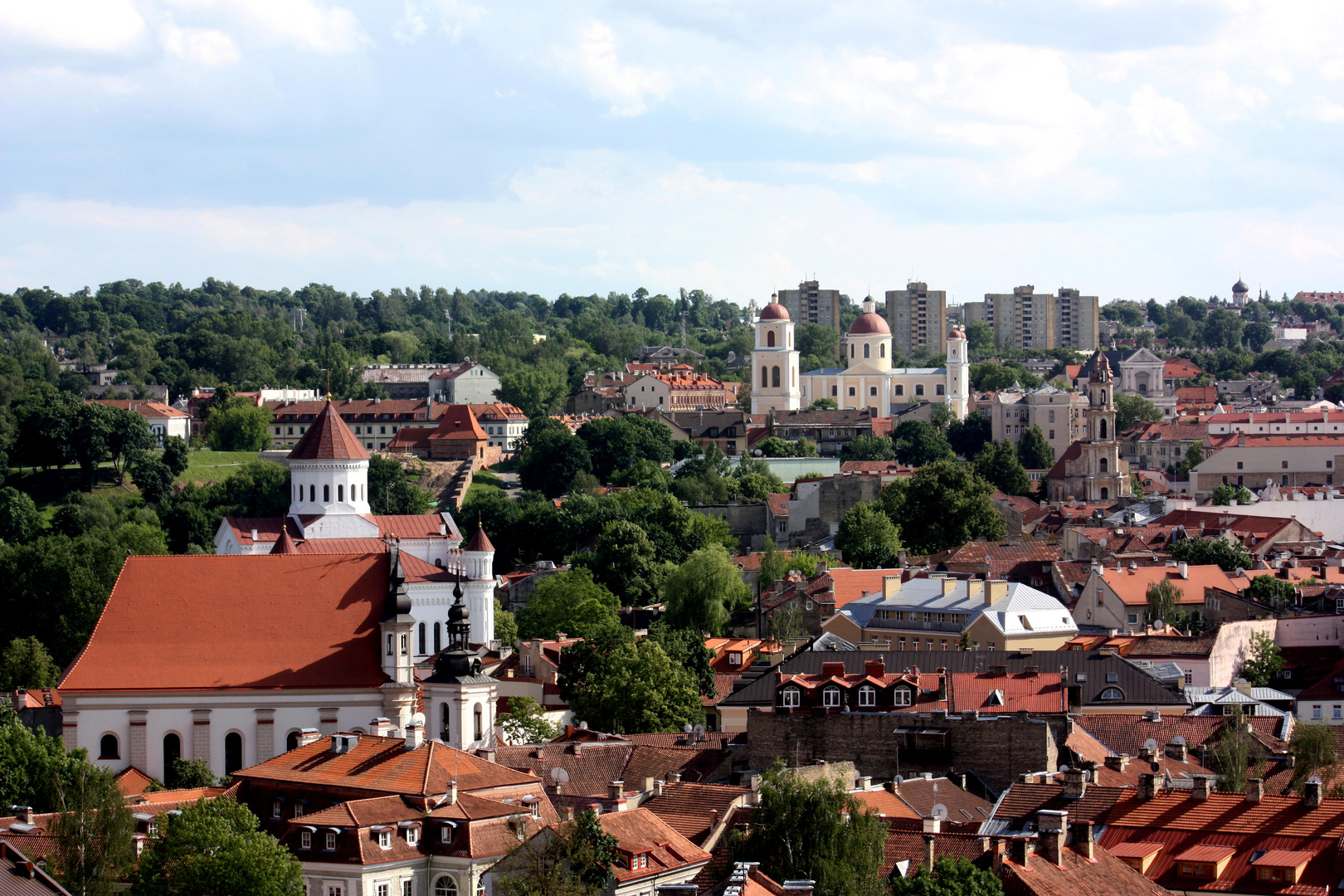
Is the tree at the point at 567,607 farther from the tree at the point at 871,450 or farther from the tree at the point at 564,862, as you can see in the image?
the tree at the point at 871,450

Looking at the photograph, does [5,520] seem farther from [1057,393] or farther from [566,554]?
[1057,393]

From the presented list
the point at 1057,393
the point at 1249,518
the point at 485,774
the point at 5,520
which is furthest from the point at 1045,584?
the point at 1057,393

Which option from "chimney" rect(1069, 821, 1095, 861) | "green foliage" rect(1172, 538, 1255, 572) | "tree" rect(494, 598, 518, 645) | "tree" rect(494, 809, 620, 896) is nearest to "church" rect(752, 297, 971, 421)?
"green foliage" rect(1172, 538, 1255, 572)

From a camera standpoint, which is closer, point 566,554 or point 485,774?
point 485,774

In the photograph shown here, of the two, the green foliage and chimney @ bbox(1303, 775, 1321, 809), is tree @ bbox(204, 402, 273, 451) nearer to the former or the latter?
the green foliage

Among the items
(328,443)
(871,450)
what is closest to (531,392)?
(871,450)

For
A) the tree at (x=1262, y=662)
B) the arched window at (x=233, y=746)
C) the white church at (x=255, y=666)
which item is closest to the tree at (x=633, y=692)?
the white church at (x=255, y=666)
